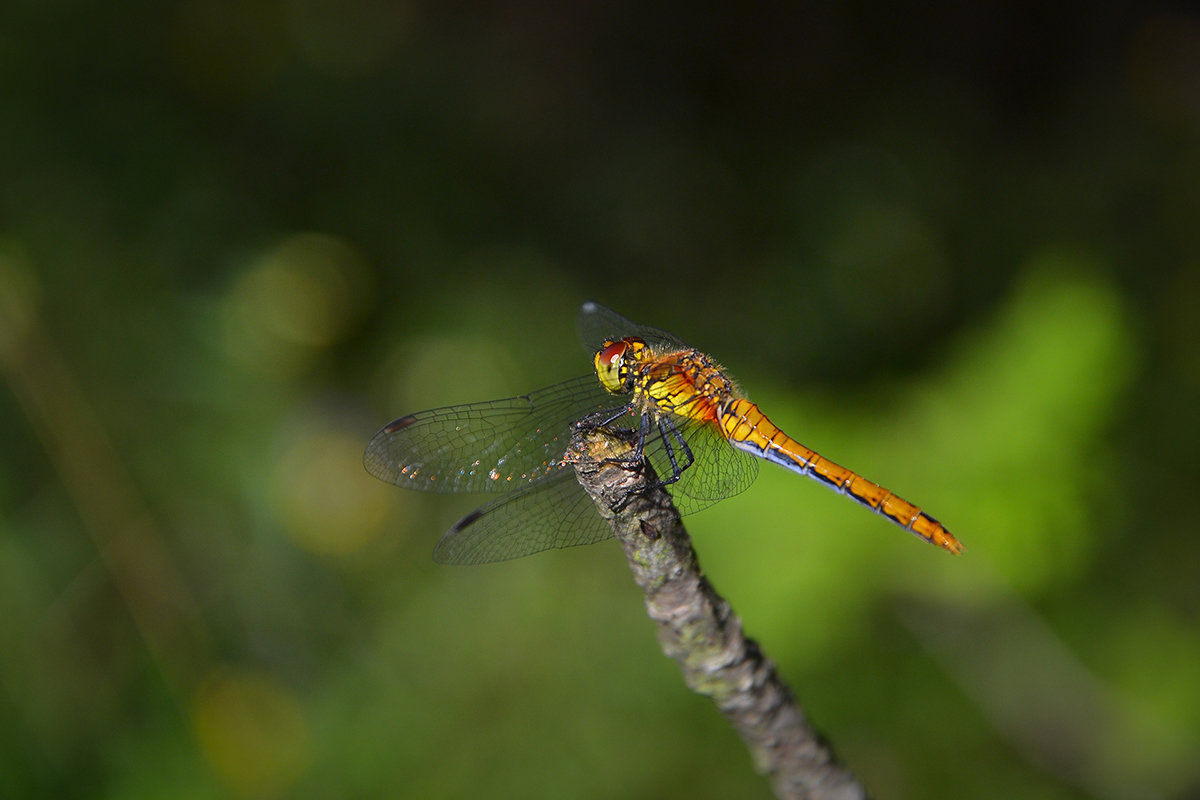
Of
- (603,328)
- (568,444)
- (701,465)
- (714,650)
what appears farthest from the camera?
(603,328)

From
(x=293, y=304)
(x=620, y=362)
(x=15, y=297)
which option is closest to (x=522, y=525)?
(x=620, y=362)

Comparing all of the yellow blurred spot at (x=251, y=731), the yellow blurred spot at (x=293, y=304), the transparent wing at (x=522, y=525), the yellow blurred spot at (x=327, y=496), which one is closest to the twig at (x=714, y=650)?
the transparent wing at (x=522, y=525)

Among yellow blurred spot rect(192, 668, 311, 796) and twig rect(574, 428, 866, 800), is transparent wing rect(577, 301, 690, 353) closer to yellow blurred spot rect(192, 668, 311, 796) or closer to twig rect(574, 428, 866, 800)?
twig rect(574, 428, 866, 800)

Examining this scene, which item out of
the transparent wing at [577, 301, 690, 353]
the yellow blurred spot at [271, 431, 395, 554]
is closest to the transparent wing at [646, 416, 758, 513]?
the transparent wing at [577, 301, 690, 353]

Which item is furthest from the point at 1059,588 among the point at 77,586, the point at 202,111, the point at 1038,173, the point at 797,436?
the point at 202,111

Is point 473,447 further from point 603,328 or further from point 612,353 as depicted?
point 603,328

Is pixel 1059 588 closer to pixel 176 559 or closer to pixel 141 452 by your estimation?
pixel 176 559
